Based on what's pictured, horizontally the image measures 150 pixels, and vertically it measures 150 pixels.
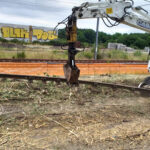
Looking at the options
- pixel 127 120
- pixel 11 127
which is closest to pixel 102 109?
pixel 127 120

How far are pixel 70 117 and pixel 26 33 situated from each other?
44505 millimetres

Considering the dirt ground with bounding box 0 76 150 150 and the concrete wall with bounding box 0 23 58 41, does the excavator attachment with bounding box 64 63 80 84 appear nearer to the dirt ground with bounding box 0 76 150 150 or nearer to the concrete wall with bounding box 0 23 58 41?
the dirt ground with bounding box 0 76 150 150

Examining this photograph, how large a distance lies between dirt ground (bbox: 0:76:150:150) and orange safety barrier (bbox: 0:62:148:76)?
4.87 meters

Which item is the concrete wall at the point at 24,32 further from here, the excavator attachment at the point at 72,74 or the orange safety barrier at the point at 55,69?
the excavator attachment at the point at 72,74

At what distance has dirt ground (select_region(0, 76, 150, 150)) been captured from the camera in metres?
4.11

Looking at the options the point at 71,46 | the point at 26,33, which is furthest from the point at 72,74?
the point at 26,33

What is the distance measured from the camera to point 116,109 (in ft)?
20.5

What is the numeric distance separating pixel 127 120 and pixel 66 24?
330cm

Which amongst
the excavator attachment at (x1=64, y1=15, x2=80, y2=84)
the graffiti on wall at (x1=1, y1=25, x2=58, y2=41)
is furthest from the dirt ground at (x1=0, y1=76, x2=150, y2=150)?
the graffiti on wall at (x1=1, y1=25, x2=58, y2=41)

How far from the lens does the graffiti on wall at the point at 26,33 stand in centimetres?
4559

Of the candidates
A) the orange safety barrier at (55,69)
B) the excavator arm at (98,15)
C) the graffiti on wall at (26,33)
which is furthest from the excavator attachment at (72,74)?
the graffiti on wall at (26,33)

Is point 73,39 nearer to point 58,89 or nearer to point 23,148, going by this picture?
point 58,89

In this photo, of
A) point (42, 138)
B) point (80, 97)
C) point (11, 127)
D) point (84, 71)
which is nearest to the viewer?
point (42, 138)

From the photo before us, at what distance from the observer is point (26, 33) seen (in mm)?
47188
